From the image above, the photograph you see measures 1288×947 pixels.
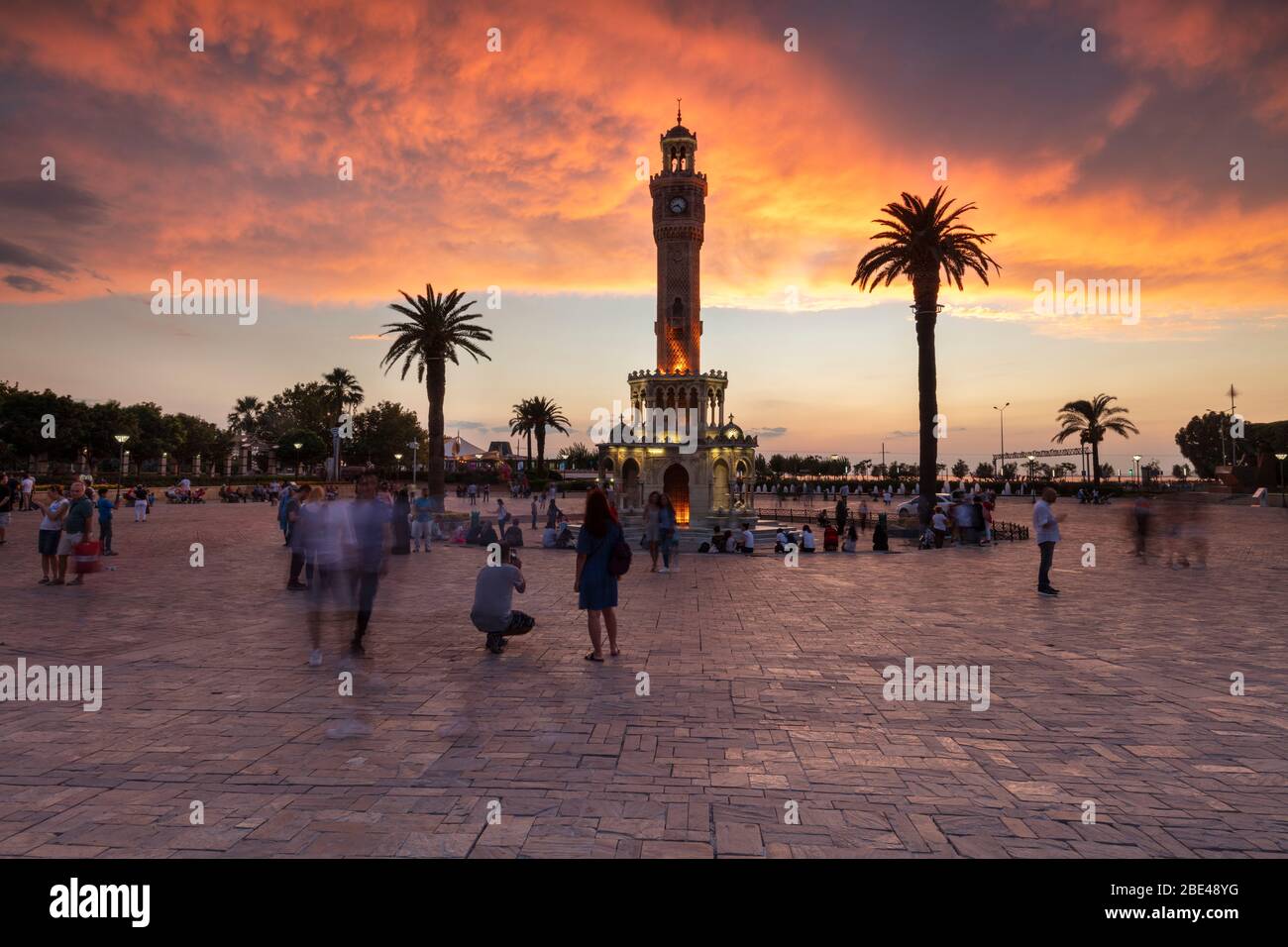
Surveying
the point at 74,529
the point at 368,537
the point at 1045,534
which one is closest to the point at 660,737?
the point at 368,537

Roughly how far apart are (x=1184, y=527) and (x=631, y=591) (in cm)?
1280

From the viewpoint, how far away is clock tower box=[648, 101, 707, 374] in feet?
150

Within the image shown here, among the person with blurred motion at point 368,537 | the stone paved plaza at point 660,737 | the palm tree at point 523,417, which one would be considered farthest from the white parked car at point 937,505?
the palm tree at point 523,417

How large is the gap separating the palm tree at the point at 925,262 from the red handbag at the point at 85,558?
2552 cm

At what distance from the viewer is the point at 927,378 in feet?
92.8

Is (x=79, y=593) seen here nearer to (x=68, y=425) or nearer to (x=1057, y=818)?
(x=1057, y=818)

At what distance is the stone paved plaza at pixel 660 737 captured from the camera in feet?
12.7

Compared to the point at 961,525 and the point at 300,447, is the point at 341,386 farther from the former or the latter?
the point at 961,525

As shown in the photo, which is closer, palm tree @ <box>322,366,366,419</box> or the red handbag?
the red handbag

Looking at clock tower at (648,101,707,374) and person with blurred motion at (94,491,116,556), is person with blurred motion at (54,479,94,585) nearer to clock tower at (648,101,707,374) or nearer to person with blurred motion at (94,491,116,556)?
person with blurred motion at (94,491,116,556)

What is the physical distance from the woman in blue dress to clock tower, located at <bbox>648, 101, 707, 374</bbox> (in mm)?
38303

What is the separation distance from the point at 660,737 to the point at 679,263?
4347 cm

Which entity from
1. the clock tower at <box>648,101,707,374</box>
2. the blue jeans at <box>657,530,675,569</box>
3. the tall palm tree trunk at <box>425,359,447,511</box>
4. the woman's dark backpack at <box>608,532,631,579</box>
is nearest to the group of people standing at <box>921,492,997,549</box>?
the blue jeans at <box>657,530,675,569</box>
